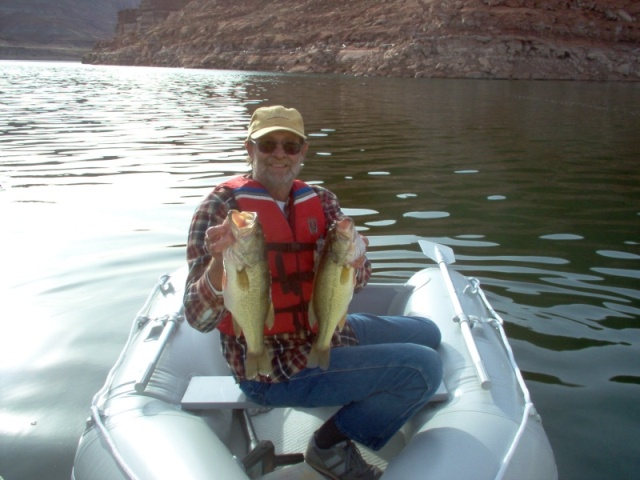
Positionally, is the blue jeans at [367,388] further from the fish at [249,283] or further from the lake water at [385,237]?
the lake water at [385,237]

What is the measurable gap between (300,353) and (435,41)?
2162 inches

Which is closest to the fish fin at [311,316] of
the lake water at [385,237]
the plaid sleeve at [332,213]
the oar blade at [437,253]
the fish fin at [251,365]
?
the fish fin at [251,365]

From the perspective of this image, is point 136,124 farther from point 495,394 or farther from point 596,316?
point 495,394

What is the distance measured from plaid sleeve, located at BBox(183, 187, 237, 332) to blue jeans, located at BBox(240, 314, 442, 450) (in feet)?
1.65

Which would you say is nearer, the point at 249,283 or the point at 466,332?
the point at 249,283

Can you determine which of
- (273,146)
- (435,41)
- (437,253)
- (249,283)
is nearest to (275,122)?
(273,146)

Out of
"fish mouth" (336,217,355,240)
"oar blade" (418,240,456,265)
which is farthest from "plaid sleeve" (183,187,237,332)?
"oar blade" (418,240,456,265)

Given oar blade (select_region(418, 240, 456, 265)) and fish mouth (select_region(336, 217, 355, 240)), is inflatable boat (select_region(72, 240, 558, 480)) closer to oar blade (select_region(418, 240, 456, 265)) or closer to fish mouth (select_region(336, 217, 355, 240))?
oar blade (select_region(418, 240, 456, 265))

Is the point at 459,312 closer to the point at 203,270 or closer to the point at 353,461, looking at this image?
the point at 353,461

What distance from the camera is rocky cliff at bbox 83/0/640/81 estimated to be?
51625mm

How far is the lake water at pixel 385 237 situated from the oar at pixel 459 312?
952mm

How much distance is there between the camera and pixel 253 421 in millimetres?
3969

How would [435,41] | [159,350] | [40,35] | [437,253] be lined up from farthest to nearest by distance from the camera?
[40,35] → [435,41] → [437,253] → [159,350]

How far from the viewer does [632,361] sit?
5.22m
